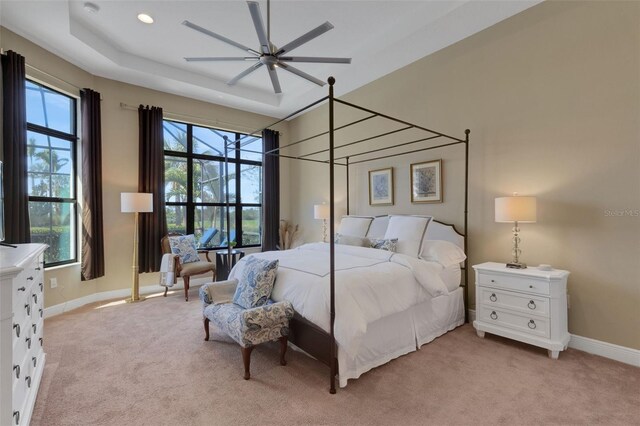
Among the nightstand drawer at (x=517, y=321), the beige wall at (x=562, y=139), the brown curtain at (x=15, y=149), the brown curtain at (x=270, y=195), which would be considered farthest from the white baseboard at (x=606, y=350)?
the brown curtain at (x=15, y=149)

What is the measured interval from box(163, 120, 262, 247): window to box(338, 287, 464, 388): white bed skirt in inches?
127

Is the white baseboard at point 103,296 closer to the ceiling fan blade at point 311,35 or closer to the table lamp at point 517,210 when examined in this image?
the ceiling fan blade at point 311,35

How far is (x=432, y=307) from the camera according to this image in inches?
115

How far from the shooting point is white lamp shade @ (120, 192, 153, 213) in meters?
4.16

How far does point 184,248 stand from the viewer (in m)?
4.66

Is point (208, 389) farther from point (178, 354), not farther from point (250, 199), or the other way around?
point (250, 199)

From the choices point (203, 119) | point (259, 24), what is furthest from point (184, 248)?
point (259, 24)

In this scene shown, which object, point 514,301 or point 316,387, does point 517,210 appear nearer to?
point 514,301

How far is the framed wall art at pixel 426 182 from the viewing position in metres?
3.76

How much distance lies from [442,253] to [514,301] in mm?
768

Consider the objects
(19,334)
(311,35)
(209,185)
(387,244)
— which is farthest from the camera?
(209,185)

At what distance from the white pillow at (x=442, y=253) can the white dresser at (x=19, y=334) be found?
10.4 feet

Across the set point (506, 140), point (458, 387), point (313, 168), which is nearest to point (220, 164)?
point (313, 168)

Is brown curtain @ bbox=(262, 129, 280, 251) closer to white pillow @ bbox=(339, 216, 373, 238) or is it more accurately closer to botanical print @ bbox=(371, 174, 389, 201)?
white pillow @ bbox=(339, 216, 373, 238)
